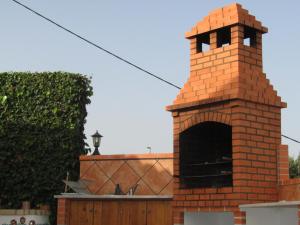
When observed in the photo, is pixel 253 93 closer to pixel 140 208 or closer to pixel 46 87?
pixel 140 208

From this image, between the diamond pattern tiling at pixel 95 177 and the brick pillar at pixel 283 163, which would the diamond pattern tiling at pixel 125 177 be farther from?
the brick pillar at pixel 283 163

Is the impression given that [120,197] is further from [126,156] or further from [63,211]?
[126,156]

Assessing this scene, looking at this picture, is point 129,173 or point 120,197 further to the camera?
point 129,173

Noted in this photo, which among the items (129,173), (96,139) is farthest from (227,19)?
(96,139)

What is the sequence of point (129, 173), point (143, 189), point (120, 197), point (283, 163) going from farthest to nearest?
point (129, 173) < point (143, 189) < point (120, 197) < point (283, 163)

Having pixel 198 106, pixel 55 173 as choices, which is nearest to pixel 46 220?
pixel 55 173

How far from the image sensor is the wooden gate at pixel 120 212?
37.2ft

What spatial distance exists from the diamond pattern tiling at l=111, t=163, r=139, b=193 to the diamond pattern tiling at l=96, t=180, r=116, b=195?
0.32 ft

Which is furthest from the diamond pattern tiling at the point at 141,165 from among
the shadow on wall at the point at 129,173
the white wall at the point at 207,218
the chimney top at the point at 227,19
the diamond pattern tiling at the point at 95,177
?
the chimney top at the point at 227,19

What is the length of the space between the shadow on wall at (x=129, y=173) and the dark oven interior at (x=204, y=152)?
115 inches

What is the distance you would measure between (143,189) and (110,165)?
1.05 m

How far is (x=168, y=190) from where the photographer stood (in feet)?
40.9

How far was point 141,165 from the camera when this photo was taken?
12.9m

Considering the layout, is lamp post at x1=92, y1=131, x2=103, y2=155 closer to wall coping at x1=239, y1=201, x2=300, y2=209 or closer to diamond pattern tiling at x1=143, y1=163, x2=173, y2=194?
diamond pattern tiling at x1=143, y1=163, x2=173, y2=194
